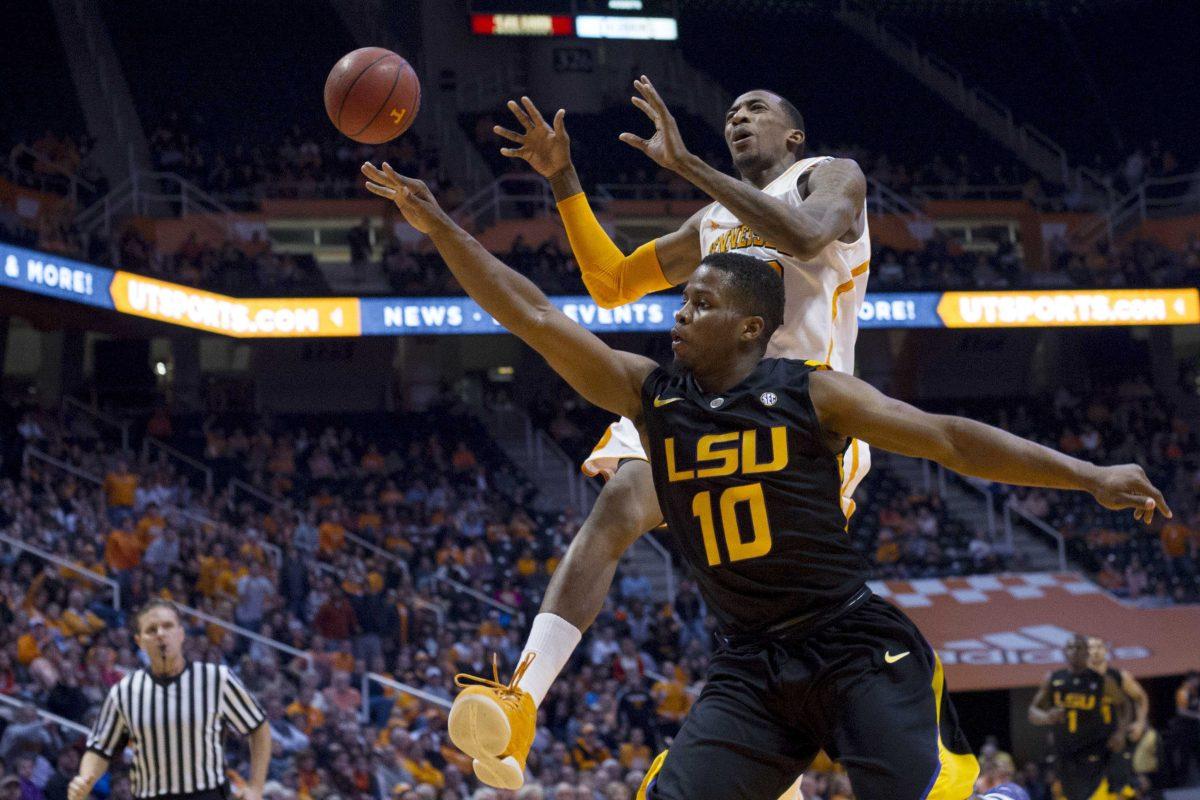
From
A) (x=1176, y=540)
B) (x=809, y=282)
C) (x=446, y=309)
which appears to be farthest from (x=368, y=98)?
(x=1176, y=540)

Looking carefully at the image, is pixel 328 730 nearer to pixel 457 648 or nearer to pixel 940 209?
pixel 457 648

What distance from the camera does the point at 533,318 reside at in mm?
3891

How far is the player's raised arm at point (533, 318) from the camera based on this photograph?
3879mm

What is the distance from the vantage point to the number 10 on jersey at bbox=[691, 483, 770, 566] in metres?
3.74

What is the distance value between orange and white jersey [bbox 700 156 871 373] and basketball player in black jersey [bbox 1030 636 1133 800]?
7.00m

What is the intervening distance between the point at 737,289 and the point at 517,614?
13.0 meters

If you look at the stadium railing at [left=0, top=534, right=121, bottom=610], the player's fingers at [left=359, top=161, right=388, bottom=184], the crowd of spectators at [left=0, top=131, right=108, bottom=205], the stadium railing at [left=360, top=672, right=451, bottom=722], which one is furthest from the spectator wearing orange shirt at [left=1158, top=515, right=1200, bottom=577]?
the player's fingers at [left=359, top=161, right=388, bottom=184]

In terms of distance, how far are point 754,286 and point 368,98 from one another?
1.72 m

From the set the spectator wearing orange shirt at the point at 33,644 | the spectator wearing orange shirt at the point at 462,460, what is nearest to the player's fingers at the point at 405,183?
the spectator wearing orange shirt at the point at 33,644

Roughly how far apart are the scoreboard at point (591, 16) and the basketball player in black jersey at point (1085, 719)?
56.1 feet

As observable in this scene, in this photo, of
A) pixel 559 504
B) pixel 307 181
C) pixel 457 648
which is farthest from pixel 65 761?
pixel 307 181

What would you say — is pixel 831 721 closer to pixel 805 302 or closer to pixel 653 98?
pixel 805 302

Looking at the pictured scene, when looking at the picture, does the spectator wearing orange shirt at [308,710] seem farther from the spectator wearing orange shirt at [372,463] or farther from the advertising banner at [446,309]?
the spectator wearing orange shirt at [372,463]

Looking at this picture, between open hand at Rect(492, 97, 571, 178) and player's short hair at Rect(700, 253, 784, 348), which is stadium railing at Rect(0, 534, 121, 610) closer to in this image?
open hand at Rect(492, 97, 571, 178)
